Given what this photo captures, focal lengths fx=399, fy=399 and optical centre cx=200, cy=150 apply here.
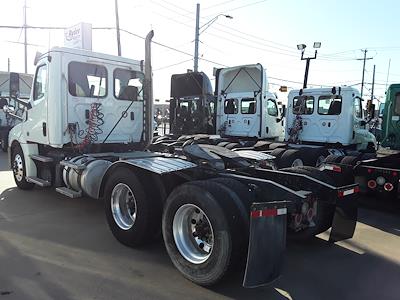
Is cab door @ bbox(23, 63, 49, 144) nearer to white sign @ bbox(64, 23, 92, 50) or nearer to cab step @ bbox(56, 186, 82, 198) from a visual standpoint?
cab step @ bbox(56, 186, 82, 198)

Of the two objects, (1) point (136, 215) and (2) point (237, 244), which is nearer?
(2) point (237, 244)

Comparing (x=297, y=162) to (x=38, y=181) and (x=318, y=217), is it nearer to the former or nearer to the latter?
(x=318, y=217)

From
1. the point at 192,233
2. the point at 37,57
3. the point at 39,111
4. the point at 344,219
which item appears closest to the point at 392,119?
the point at 344,219

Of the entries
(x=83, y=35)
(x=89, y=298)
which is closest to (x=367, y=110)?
(x=89, y=298)

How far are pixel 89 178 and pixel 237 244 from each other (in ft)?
11.0

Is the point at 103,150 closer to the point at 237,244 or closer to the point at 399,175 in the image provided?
the point at 237,244

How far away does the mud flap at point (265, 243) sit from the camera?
3609 mm

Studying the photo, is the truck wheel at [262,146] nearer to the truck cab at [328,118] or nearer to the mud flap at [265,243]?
the truck cab at [328,118]

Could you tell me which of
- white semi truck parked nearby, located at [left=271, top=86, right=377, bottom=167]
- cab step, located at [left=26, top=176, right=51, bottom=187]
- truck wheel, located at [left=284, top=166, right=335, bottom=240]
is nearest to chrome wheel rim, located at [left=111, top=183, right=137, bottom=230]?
truck wheel, located at [left=284, top=166, right=335, bottom=240]

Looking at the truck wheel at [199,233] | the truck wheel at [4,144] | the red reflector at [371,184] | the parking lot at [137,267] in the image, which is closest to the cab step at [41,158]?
the parking lot at [137,267]

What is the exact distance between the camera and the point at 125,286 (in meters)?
4.06

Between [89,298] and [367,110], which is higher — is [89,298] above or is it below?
below

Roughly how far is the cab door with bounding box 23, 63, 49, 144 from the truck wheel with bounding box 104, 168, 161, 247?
2.65 metres

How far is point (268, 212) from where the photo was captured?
3699 mm
